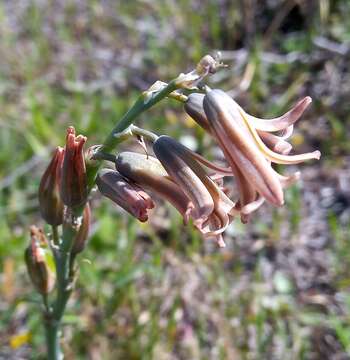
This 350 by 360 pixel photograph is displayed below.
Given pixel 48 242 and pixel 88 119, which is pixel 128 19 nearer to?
pixel 88 119

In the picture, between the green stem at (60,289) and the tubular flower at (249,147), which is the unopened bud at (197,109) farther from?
the green stem at (60,289)

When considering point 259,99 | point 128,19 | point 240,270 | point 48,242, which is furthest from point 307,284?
point 128,19

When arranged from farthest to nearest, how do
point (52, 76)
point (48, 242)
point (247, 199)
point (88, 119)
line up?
point (52, 76)
point (88, 119)
point (48, 242)
point (247, 199)

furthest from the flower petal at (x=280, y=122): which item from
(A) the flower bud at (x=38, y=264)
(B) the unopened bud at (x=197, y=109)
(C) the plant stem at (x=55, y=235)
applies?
(A) the flower bud at (x=38, y=264)

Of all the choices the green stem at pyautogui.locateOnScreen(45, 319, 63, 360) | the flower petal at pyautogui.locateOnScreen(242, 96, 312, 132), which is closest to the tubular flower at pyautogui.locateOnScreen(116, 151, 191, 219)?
the flower petal at pyautogui.locateOnScreen(242, 96, 312, 132)

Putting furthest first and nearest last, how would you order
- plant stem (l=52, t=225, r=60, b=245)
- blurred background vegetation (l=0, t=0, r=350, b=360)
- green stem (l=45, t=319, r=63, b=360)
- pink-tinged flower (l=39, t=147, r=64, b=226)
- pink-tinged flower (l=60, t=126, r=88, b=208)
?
blurred background vegetation (l=0, t=0, r=350, b=360) → green stem (l=45, t=319, r=63, b=360) → plant stem (l=52, t=225, r=60, b=245) → pink-tinged flower (l=39, t=147, r=64, b=226) → pink-tinged flower (l=60, t=126, r=88, b=208)

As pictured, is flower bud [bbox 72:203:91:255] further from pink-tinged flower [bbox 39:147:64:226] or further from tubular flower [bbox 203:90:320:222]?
tubular flower [bbox 203:90:320:222]

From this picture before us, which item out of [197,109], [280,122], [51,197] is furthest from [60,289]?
[280,122]
